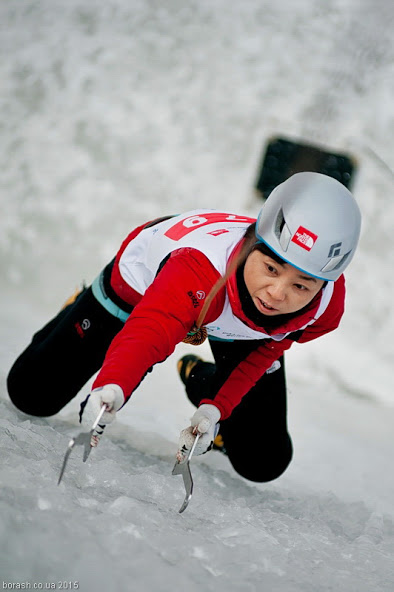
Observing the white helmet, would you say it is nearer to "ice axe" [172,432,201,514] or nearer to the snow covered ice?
"ice axe" [172,432,201,514]

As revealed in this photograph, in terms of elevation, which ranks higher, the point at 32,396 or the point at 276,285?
the point at 276,285

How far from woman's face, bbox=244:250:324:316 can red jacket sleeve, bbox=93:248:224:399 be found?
0.07m

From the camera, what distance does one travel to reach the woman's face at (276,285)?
1109 mm

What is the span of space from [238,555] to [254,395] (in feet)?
2.00

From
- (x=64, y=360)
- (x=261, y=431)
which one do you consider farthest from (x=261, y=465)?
(x=64, y=360)

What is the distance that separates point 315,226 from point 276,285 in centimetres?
12

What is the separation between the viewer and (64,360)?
150cm

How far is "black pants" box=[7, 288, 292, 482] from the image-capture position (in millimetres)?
1468

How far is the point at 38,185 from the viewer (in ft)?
9.72

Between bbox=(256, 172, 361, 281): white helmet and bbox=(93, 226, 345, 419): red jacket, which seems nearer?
bbox=(93, 226, 345, 419): red jacket

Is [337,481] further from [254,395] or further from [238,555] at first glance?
[238,555]

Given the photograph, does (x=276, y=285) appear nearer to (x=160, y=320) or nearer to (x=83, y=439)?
(x=160, y=320)

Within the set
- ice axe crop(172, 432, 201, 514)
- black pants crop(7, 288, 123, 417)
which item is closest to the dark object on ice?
black pants crop(7, 288, 123, 417)

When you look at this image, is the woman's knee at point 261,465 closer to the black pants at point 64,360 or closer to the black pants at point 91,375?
the black pants at point 91,375
